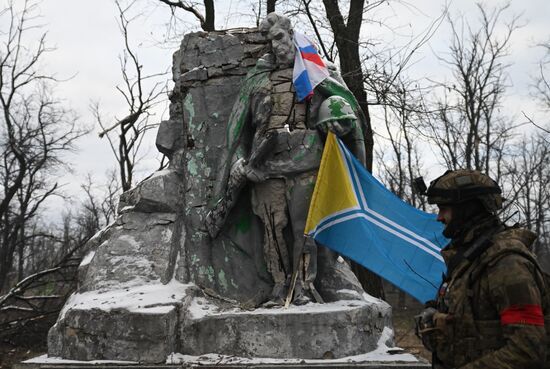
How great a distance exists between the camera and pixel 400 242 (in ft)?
14.8

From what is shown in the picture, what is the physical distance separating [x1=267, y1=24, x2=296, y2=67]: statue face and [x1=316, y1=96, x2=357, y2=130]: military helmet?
552 mm

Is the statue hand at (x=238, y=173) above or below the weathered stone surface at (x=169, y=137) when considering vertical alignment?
below

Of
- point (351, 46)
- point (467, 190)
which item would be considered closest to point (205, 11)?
point (351, 46)

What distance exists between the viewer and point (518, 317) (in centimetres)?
215

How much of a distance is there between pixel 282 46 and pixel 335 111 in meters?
0.82

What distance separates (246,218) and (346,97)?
4.83 feet

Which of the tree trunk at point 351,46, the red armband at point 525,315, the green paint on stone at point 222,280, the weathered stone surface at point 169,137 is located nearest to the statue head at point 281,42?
the weathered stone surface at point 169,137

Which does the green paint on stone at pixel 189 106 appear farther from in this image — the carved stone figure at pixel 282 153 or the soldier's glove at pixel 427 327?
the soldier's glove at pixel 427 327

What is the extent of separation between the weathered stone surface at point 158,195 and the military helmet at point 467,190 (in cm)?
335

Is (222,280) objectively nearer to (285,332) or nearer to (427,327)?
(285,332)

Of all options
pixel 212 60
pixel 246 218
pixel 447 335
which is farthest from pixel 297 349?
pixel 212 60

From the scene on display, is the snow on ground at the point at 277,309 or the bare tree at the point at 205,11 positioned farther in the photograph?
the bare tree at the point at 205,11

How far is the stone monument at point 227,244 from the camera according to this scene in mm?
4445

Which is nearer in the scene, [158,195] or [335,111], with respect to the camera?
[335,111]
